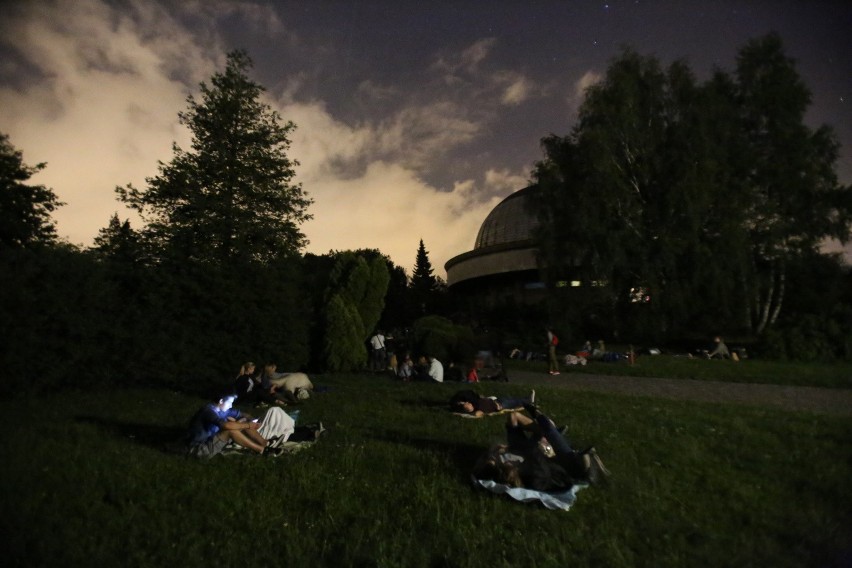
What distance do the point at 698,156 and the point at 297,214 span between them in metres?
19.6

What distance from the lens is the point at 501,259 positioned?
4938 centimetres

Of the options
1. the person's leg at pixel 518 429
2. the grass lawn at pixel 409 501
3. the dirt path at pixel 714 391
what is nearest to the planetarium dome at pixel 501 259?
the dirt path at pixel 714 391

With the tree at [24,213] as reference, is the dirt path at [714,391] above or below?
below

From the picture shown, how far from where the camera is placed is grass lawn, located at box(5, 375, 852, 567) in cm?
388

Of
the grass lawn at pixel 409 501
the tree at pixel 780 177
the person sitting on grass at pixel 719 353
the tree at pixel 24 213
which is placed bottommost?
the grass lawn at pixel 409 501

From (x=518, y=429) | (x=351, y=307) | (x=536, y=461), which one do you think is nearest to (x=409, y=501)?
(x=536, y=461)

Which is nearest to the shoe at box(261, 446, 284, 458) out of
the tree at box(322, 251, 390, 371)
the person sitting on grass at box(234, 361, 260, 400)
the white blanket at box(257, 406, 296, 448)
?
the white blanket at box(257, 406, 296, 448)

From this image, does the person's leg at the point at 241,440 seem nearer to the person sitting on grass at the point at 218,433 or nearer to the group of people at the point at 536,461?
the person sitting on grass at the point at 218,433

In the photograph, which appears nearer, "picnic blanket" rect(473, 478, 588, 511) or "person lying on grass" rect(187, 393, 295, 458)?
"picnic blanket" rect(473, 478, 588, 511)

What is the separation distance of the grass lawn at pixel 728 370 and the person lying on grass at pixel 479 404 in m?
9.34

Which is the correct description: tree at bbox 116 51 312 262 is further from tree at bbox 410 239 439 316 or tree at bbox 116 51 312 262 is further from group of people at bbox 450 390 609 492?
tree at bbox 410 239 439 316

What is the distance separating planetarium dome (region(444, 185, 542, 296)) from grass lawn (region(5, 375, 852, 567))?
3847 cm

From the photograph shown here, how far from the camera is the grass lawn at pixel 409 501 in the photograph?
3.88 m

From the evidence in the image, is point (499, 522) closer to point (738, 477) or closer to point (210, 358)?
point (738, 477)
